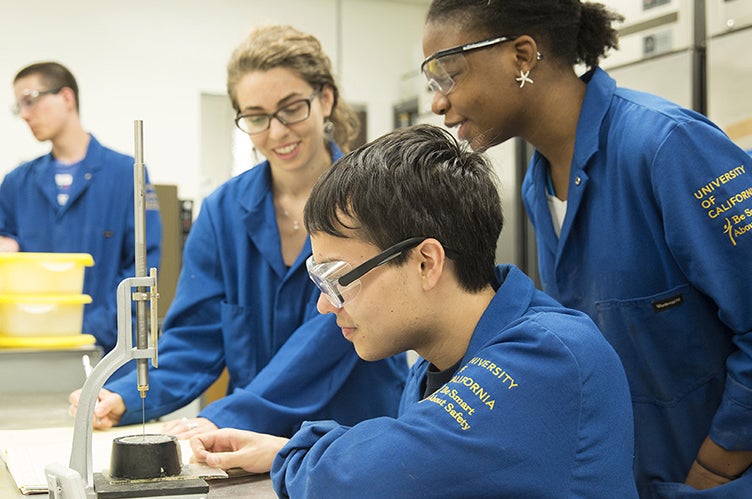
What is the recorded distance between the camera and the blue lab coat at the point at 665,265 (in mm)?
1344

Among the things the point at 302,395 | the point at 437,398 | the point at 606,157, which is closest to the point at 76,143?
the point at 302,395

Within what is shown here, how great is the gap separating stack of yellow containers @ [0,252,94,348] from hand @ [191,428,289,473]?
3.64ft

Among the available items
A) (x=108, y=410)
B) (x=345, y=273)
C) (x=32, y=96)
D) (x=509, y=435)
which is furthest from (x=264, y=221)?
(x=32, y=96)

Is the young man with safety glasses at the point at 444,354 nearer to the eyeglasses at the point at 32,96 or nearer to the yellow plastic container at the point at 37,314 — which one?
the yellow plastic container at the point at 37,314

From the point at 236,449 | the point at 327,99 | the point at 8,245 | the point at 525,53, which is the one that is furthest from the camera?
the point at 8,245

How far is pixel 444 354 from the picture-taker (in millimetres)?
1171

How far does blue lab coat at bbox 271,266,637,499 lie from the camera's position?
3.15 feet

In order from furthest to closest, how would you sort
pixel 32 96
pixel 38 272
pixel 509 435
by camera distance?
pixel 32 96, pixel 38 272, pixel 509 435

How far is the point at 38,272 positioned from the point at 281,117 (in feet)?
2.86

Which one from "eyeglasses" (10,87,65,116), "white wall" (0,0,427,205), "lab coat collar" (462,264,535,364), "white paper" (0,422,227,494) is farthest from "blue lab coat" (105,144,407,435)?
"white wall" (0,0,427,205)

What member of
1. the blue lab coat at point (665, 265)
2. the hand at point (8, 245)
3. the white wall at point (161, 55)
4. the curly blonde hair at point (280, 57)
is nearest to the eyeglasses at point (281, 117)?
the curly blonde hair at point (280, 57)

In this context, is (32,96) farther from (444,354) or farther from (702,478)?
(702,478)

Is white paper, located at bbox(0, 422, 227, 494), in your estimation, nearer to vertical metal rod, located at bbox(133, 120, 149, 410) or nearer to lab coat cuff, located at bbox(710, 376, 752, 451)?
vertical metal rod, located at bbox(133, 120, 149, 410)

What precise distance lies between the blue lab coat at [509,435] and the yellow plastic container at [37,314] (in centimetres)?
140
